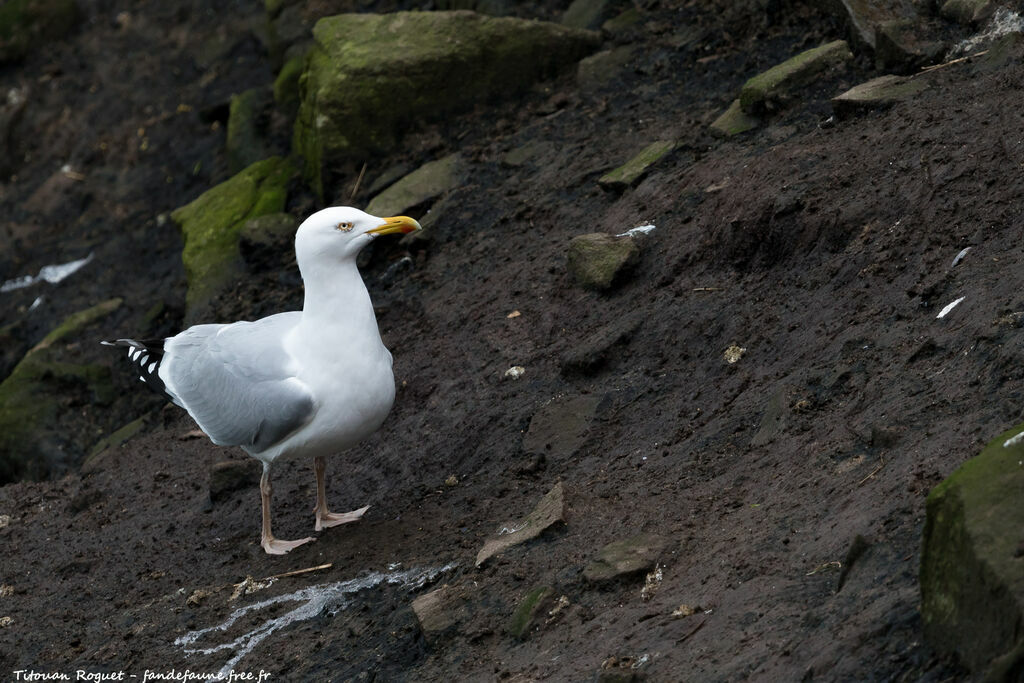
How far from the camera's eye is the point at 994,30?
6930 millimetres

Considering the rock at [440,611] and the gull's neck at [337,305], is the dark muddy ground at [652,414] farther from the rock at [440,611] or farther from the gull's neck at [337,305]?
the gull's neck at [337,305]

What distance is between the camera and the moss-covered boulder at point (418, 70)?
934cm

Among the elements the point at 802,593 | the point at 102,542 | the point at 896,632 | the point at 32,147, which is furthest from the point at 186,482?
the point at 32,147

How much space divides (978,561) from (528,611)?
1.92 meters

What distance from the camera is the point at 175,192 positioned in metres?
11.8

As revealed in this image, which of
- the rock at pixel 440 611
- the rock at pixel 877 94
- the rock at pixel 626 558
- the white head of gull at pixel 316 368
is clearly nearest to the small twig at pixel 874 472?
the rock at pixel 626 558

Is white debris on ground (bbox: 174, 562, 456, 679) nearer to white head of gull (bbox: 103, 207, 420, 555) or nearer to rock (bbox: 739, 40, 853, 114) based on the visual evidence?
white head of gull (bbox: 103, 207, 420, 555)

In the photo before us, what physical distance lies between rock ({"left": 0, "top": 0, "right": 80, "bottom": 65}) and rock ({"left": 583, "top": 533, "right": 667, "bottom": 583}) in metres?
12.5

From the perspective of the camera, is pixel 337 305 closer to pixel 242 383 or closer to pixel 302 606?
pixel 242 383

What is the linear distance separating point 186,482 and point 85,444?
82.1 inches

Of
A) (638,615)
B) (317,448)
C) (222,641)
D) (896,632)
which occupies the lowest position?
(222,641)

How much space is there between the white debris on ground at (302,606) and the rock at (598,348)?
1525 mm

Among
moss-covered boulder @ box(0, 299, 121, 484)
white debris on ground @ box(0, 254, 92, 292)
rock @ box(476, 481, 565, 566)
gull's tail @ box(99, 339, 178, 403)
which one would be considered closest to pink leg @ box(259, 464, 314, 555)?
gull's tail @ box(99, 339, 178, 403)

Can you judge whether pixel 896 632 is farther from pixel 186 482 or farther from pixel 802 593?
pixel 186 482
